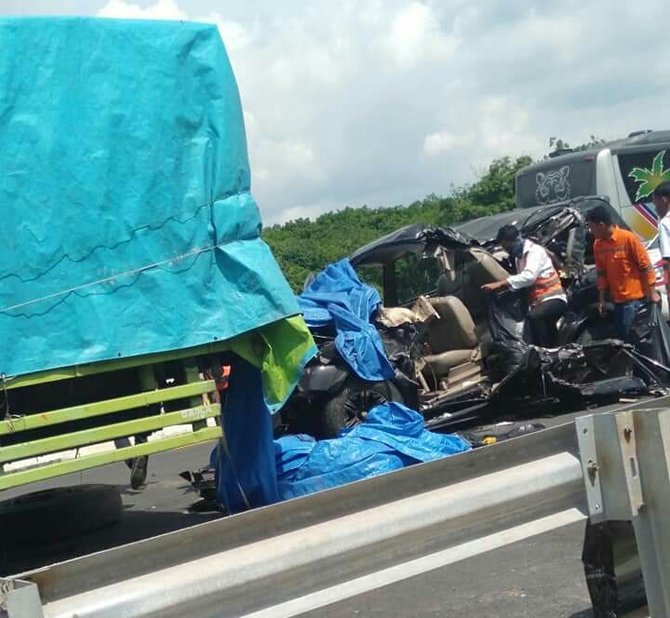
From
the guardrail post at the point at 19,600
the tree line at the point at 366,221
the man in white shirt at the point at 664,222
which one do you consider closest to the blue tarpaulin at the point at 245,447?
the guardrail post at the point at 19,600

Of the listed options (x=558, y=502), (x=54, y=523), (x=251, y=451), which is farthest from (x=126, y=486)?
(x=558, y=502)

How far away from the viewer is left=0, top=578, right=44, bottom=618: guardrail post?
6.11ft

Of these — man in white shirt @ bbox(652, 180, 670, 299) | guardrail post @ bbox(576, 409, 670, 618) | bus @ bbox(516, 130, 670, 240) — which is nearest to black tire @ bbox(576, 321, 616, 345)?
man in white shirt @ bbox(652, 180, 670, 299)

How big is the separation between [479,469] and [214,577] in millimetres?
775

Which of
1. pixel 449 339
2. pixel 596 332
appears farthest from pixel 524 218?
pixel 449 339

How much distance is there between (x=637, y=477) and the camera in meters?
2.71

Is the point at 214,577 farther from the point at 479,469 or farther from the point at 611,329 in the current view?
the point at 611,329

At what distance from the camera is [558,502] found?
8.87 ft

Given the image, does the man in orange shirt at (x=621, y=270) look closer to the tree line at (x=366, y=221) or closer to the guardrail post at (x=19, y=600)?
the guardrail post at (x=19, y=600)

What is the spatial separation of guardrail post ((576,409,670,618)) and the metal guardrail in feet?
0.17

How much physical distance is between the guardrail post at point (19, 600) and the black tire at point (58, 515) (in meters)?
5.39

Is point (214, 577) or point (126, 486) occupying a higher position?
point (214, 577)

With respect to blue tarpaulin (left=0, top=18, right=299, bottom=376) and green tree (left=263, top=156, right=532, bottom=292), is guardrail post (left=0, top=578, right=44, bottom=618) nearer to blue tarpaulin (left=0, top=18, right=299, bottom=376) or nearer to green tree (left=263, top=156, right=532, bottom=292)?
blue tarpaulin (left=0, top=18, right=299, bottom=376)

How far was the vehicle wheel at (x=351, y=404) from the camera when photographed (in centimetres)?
872
